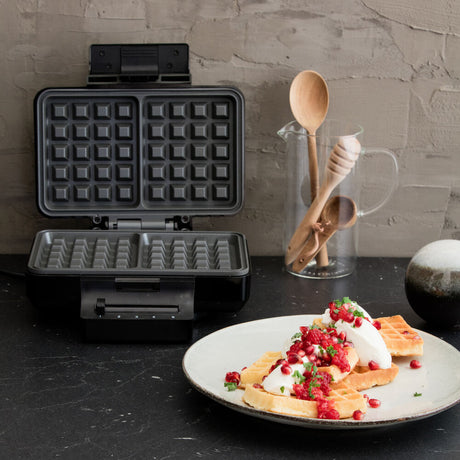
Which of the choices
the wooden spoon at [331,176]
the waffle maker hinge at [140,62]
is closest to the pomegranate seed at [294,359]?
the wooden spoon at [331,176]

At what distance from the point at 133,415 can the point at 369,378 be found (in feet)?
1.36

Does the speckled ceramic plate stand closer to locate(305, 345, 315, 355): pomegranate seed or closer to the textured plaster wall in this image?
locate(305, 345, 315, 355): pomegranate seed

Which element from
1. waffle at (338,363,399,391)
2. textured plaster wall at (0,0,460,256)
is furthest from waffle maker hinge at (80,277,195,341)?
textured plaster wall at (0,0,460,256)

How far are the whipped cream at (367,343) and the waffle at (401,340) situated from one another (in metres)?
0.03

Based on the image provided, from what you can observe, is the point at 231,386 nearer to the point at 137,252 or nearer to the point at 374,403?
the point at 374,403

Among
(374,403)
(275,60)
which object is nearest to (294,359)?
(374,403)

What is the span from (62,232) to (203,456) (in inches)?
33.7

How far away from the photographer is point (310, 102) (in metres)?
2.00

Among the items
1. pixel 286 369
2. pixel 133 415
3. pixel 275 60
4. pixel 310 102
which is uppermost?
pixel 275 60

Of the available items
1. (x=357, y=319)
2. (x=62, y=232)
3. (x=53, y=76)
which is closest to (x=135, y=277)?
(x=62, y=232)

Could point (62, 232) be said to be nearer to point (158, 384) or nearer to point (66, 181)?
point (66, 181)

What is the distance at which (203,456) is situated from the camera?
1.15 m

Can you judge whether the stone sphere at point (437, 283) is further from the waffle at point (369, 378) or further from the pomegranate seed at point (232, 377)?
the pomegranate seed at point (232, 377)

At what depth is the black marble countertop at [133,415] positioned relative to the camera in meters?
1.17
